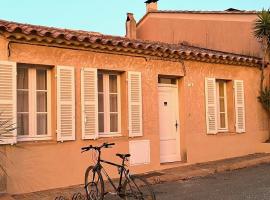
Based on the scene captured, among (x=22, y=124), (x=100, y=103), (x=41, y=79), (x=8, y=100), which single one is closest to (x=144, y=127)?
(x=100, y=103)

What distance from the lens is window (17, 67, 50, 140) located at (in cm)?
823

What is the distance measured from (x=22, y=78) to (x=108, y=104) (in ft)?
7.29

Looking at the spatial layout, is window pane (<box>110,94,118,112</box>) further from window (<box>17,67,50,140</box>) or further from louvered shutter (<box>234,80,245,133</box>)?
louvered shutter (<box>234,80,245,133</box>)

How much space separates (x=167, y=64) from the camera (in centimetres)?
1067

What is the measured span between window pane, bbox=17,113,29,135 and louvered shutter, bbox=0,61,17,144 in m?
0.29

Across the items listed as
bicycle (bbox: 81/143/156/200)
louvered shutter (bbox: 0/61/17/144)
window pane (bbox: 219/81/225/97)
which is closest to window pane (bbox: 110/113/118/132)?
louvered shutter (bbox: 0/61/17/144)

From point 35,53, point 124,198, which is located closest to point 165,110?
point 35,53

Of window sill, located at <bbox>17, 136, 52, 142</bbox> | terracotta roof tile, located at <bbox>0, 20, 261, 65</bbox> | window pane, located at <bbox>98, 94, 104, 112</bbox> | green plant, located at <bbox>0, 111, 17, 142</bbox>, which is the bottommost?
window sill, located at <bbox>17, 136, 52, 142</bbox>

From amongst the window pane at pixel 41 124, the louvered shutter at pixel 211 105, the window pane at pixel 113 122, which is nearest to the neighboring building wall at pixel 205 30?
the louvered shutter at pixel 211 105

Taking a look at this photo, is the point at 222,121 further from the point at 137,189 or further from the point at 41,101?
the point at 137,189

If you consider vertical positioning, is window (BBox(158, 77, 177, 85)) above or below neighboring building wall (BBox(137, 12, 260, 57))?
below

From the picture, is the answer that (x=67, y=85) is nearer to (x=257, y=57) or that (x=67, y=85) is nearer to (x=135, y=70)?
(x=135, y=70)

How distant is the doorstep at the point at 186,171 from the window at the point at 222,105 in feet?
3.69

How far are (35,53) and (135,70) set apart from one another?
8.96 ft
